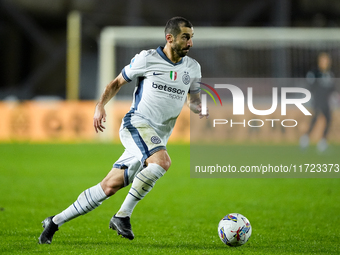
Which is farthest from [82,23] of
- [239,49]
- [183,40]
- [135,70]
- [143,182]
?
[143,182]

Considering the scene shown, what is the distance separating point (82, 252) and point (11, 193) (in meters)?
4.44

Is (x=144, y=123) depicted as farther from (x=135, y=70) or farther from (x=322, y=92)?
(x=322, y=92)

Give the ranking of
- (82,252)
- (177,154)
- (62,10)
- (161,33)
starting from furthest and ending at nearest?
(62,10)
(161,33)
(177,154)
(82,252)

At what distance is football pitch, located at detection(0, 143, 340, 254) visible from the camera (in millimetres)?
5043

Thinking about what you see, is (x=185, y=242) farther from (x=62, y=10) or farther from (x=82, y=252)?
(x=62, y=10)

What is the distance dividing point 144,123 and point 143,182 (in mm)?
583

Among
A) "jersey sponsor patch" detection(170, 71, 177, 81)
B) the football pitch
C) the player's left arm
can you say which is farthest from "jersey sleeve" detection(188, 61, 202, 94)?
the football pitch

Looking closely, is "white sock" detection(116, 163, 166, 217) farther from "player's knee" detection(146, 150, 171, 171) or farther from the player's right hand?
the player's right hand

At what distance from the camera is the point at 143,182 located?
4.97 meters

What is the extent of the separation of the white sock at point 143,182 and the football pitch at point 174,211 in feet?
1.22

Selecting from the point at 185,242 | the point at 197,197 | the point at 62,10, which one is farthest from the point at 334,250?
the point at 62,10

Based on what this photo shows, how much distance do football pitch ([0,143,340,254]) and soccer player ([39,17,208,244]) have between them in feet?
1.14

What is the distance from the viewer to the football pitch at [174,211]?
5043 mm

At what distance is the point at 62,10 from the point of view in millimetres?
28719
